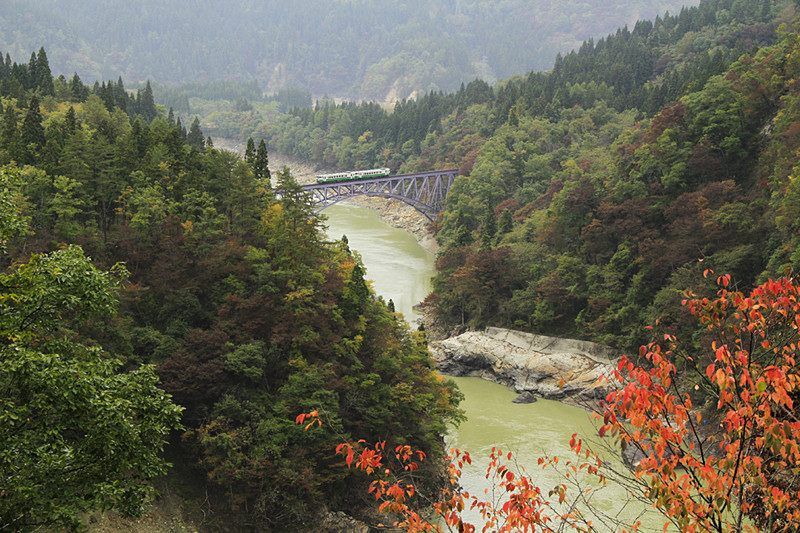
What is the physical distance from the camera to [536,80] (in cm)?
9594

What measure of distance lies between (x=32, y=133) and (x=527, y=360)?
26642 millimetres

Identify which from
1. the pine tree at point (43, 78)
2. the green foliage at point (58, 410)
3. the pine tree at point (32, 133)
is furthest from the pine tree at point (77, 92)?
the green foliage at point (58, 410)

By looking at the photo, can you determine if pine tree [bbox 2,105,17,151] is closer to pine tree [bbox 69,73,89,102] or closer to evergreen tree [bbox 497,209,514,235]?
pine tree [bbox 69,73,89,102]

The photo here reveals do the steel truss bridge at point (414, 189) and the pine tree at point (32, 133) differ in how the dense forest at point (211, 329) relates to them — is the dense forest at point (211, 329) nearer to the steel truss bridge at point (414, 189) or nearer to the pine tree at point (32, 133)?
the pine tree at point (32, 133)

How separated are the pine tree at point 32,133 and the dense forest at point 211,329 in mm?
94

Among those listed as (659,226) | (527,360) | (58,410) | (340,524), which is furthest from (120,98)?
(58,410)

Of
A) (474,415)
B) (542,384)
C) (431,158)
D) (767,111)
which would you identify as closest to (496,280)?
(542,384)

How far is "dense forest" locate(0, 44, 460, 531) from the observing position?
1188cm

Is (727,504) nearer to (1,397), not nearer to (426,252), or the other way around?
(1,397)

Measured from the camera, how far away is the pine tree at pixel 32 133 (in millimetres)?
34625

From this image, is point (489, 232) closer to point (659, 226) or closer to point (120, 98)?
point (659, 226)

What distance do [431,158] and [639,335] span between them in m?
59.0

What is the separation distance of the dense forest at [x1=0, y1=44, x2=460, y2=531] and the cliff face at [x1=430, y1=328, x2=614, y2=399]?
8329 millimetres

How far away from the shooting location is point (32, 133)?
35.6 metres
